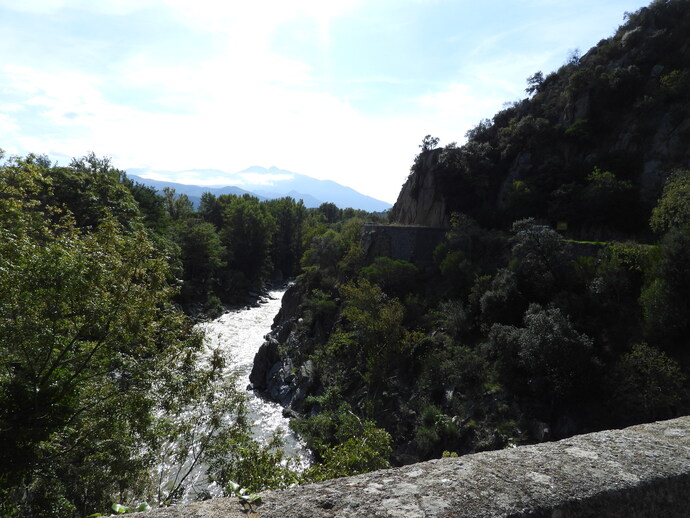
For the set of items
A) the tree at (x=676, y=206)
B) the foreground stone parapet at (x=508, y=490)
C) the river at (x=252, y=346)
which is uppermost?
the tree at (x=676, y=206)

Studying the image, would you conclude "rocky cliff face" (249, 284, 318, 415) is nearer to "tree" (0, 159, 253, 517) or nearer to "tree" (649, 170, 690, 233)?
"tree" (0, 159, 253, 517)

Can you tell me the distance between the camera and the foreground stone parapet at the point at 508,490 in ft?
6.64

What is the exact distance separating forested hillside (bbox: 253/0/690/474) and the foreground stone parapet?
6.63m

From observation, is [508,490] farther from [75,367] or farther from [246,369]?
[246,369]

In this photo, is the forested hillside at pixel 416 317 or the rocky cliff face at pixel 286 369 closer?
the forested hillside at pixel 416 317

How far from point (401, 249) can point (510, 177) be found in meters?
10.9

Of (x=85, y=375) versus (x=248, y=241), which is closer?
(x=85, y=375)

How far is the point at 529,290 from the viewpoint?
18.7 meters

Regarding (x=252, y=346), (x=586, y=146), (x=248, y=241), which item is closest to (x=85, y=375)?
(x=252, y=346)

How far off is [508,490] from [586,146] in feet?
113

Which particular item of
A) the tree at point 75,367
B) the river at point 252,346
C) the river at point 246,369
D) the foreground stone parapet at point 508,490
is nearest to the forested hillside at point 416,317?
the tree at point 75,367

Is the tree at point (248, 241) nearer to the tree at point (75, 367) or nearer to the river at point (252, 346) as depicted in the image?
the river at point (252, 346)

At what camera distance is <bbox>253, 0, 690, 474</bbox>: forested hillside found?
46.5 ft

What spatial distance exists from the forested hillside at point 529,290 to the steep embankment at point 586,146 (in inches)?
4.7
